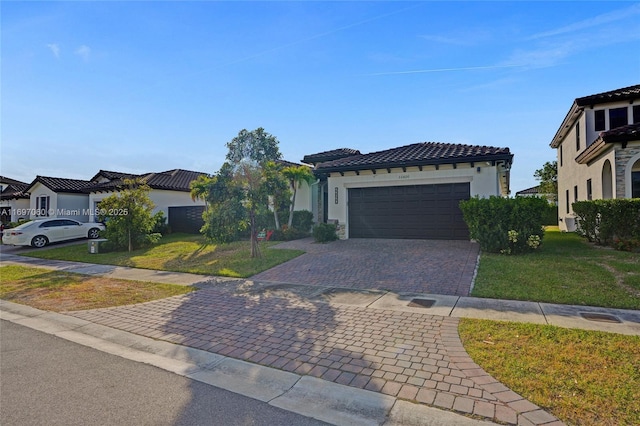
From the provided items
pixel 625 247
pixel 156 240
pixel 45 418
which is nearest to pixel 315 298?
pixel 45 418

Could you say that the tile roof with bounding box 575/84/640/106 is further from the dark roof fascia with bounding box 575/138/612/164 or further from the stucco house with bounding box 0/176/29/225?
the stucco house with bounding box 0/176/29/225

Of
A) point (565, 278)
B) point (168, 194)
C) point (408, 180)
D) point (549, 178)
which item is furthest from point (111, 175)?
point (549, 178)

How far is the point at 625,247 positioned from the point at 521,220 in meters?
2.95

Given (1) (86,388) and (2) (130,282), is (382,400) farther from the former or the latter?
(2) (130,282)

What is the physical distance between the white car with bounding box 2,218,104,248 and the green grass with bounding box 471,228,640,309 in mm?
20141

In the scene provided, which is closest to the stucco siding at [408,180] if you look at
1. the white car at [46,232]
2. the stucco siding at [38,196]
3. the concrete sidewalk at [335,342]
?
the concrete sidewalk at [335,342]

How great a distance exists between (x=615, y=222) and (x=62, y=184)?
32.8 metres

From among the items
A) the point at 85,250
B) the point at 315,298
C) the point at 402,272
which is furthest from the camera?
the point at 85,250

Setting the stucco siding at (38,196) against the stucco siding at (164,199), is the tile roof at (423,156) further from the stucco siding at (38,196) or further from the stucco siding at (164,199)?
the stucco siding at (38,196)

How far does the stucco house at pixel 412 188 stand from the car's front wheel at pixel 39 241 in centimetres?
1583

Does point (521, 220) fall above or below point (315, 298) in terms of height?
above

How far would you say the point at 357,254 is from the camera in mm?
11711

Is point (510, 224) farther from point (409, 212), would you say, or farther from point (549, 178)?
point (549, 178)

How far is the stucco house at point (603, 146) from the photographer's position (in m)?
12.3
